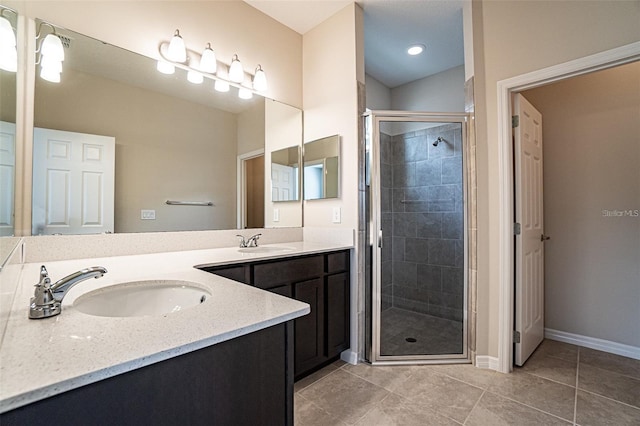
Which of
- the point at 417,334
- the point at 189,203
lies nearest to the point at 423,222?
the point at 417,334

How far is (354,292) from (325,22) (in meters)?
2.30

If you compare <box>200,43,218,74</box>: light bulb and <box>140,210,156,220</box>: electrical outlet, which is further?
<box>200,43,218,74</box>: light bulb

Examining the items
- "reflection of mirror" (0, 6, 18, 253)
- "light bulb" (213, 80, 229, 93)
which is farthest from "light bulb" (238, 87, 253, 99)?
"reflection of mirror" (0, 6, 18, 253)

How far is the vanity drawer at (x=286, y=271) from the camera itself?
1635mm

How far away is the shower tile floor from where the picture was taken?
7.50 ft

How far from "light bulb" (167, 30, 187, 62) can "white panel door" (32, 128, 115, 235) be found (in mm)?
667

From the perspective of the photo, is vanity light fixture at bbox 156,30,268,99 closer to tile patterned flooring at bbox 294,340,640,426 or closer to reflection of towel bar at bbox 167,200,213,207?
reflection of towel bar at bbox 167,200,213,207

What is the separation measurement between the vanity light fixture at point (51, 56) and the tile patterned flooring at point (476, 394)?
7.19ft

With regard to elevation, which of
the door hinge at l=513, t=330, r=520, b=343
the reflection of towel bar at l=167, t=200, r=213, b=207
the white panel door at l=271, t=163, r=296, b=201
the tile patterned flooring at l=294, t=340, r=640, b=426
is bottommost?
the tile patterned flooring at l=294, t=340, r=640, b=426

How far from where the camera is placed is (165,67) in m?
1.83

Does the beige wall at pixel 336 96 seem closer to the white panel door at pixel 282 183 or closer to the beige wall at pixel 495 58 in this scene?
the white panel door at pixel 282 183

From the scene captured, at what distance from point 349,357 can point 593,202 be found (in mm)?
2403

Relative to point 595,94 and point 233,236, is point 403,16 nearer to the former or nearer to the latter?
point 595,94

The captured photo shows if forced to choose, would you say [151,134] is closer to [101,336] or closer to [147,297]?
[147,297]
